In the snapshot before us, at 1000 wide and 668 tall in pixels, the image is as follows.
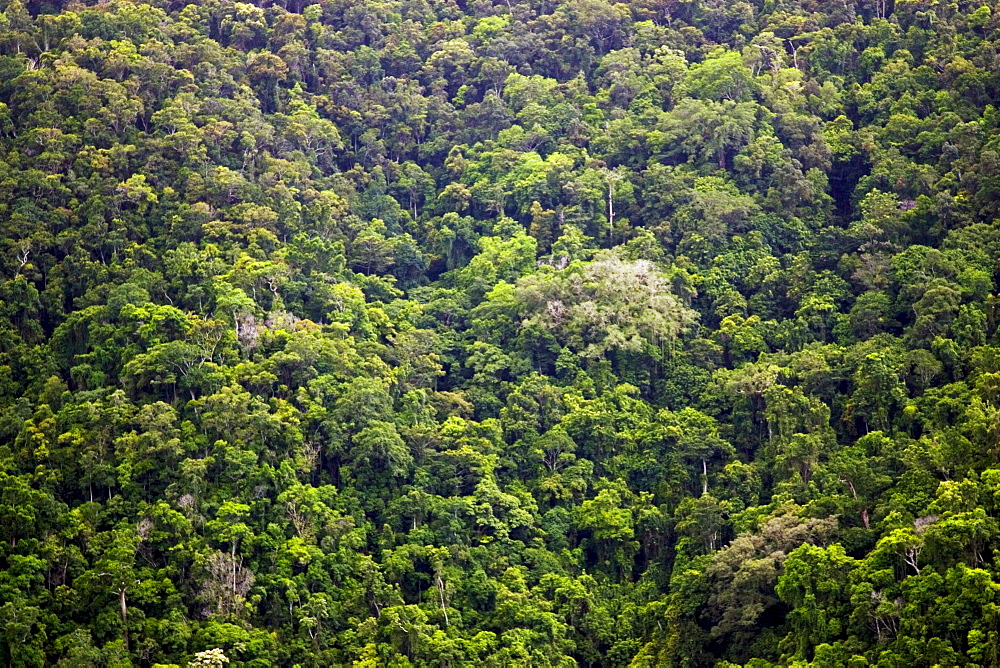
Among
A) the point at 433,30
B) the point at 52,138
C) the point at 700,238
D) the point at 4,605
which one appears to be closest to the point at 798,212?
the point at 700,238

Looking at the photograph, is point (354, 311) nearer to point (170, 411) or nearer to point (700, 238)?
point (170, 411)

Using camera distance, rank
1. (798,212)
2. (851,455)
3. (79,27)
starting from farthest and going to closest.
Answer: (79,27), (798,212), (851,455)

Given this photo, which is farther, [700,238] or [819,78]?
[819,78]

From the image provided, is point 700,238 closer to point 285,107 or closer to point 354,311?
point 354,311

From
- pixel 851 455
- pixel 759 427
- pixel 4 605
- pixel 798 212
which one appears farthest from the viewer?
pixel 798 212

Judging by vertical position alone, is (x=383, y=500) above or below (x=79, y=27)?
below

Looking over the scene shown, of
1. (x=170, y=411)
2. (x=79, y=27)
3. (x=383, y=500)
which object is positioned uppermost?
(x=79, y=27)
